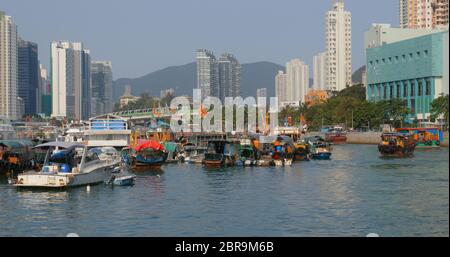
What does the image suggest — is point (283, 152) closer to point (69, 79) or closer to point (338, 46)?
point (338, 46)

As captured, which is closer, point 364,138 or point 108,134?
point 108,134

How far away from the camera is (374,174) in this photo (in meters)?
A: 20.5

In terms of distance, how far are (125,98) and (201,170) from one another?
100380 millimetres

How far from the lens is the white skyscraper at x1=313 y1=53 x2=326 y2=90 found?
100744 millimetres

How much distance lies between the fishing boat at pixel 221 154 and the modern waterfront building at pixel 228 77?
2571 inches

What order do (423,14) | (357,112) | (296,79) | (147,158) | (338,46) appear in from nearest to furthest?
(147,158)
(357,112)
(423,14)
(338,46)
(296,79)

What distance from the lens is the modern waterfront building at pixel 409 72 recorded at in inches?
1821

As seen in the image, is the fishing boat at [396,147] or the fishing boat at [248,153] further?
the fishing boat at [396,147]

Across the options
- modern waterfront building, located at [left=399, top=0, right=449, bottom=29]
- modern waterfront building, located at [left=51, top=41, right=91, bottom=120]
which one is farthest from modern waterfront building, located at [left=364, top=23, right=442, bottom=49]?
modern waterfront building, located at [left=51, top=41, right=91, bottom=120]

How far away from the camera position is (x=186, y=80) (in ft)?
451

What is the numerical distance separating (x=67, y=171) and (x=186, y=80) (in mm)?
121929

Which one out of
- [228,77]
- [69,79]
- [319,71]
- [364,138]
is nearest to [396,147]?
[364,138]

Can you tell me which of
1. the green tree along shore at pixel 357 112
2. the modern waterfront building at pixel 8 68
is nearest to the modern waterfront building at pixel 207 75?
the green tree along shore at pixel 357 112

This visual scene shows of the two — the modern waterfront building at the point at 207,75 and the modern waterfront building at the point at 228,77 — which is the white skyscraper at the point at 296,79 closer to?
the modern waterfront building at the point at 228,77
